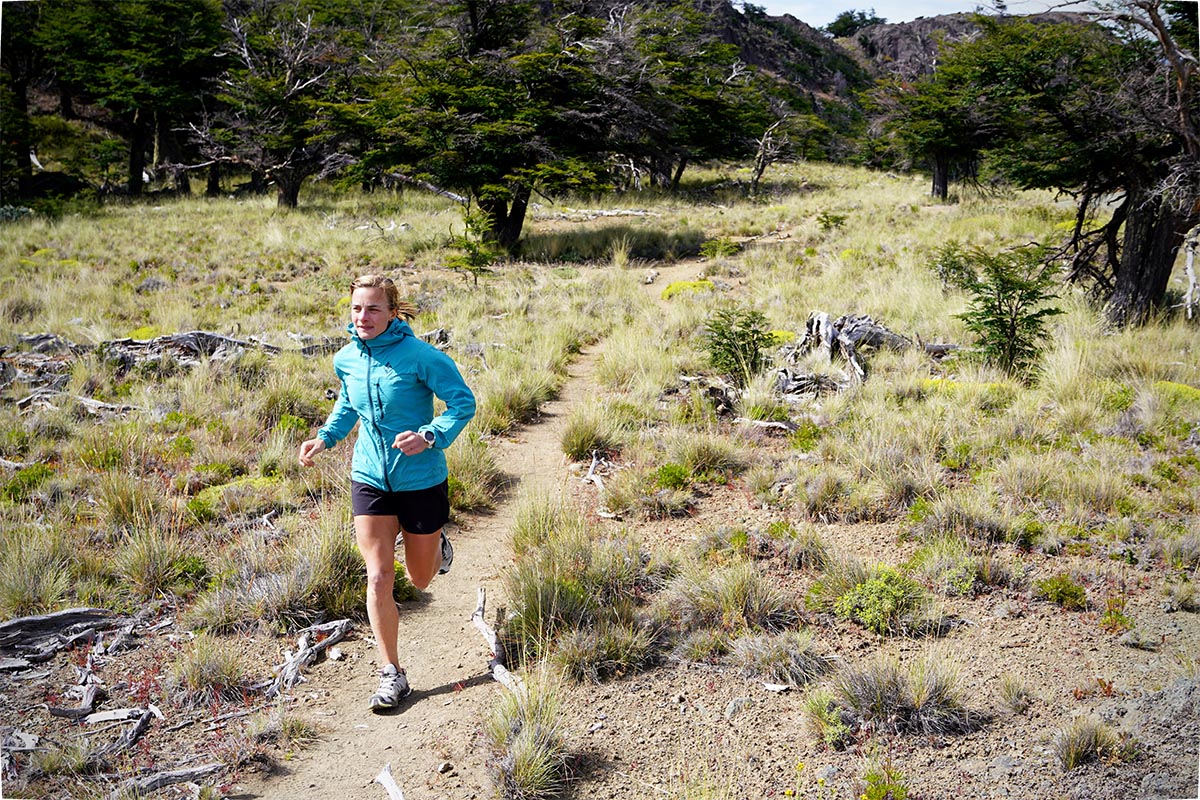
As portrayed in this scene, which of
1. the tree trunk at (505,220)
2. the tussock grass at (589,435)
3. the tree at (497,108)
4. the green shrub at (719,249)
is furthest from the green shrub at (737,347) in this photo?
the tree trunk at (505,220)

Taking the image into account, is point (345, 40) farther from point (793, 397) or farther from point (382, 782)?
point (382, 782)

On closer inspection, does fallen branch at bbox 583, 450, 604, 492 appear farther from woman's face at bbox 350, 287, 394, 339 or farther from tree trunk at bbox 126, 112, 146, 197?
tree trunk at bbox 126, 112, 146, 197

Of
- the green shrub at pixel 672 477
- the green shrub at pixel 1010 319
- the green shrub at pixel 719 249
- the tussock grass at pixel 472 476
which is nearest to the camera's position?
the tussock grass at pixel 472 476

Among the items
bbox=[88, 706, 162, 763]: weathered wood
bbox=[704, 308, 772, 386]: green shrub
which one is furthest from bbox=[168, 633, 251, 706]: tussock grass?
bbox=[704, 308, 772, 386]: green shrub

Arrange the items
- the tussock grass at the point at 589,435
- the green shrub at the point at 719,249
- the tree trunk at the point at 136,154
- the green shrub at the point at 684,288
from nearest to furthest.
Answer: the tussock grass at the point at 589,435, the green shrub at the point at 684,288, the green shrub at the point at 719,249, the tree trunk at the point at 136,154

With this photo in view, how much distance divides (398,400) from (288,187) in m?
25.6

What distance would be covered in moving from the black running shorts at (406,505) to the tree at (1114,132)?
33.0 feet

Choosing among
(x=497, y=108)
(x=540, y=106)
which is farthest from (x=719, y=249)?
(x=497, y=108)

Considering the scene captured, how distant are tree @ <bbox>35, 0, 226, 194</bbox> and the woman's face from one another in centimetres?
3105

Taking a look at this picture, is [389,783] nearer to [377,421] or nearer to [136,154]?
[377,421]

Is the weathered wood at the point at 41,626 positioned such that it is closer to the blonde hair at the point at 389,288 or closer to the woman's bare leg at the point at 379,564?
the woman's bare leg at the point at 379,564

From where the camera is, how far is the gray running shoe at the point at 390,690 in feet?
12.0

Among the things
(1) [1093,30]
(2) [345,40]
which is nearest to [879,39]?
(2) [345,40]

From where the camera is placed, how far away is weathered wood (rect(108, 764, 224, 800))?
302cm
